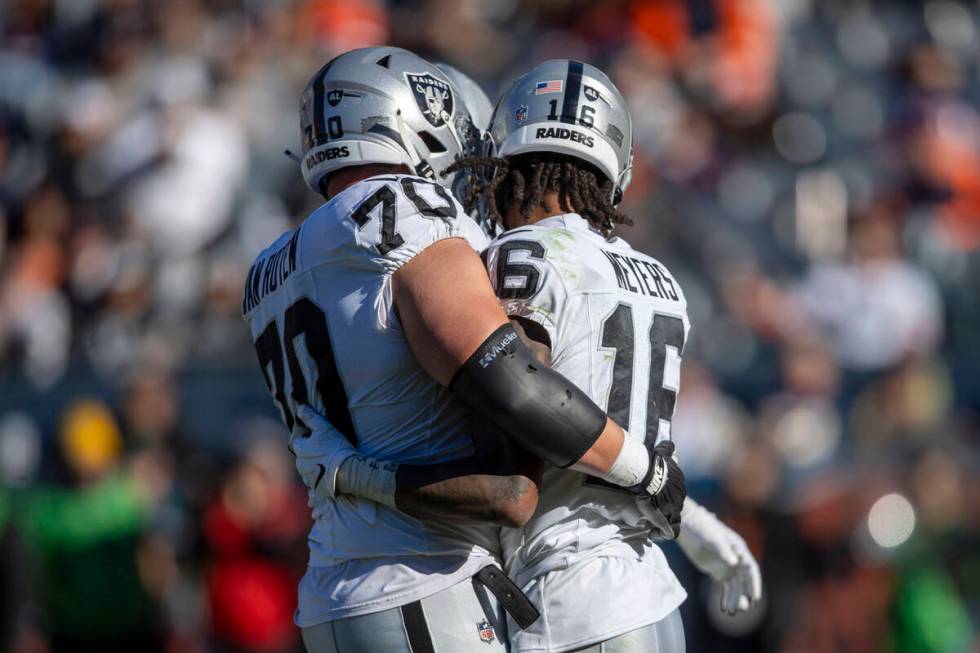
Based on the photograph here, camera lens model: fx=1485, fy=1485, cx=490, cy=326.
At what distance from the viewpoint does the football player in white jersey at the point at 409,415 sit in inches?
136

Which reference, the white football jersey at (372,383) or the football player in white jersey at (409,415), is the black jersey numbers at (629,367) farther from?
the white football jersey at (372,383)

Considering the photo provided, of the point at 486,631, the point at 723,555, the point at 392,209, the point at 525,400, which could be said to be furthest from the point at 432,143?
the point at 723,555

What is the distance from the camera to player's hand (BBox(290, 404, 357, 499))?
3588mm

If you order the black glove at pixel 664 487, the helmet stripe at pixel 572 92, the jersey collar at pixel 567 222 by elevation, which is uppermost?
the helmet stripe at pixel 572 92

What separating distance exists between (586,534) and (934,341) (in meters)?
6.20

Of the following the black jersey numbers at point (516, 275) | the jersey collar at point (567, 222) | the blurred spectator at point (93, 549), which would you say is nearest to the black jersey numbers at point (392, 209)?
the black jersey numbers at point (516, 275)

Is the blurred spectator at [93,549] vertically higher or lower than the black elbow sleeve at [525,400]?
lower

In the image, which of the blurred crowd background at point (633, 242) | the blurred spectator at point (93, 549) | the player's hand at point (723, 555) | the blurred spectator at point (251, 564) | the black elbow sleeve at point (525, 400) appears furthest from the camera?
the blurred spectator at point (93, 549)

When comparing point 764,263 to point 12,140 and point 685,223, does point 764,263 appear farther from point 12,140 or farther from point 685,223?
point 12,140

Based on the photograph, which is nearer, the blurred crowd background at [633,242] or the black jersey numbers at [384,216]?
the black jersey numbers at [384,216]

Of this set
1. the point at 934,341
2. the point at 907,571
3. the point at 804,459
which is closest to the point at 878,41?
the point at 934,341

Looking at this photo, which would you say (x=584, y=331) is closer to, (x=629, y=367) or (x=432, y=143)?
(x=629, y=367)

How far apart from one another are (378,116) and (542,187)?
0.48 meters

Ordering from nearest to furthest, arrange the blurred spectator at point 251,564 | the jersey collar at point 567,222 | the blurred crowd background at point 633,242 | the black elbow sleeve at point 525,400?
1. the black elbow sleeve at point 525,400
2. the jersey collar at point 567,222
3. the blurred crowd background at point 633,242
4. the blurred spectator at point 251,564
